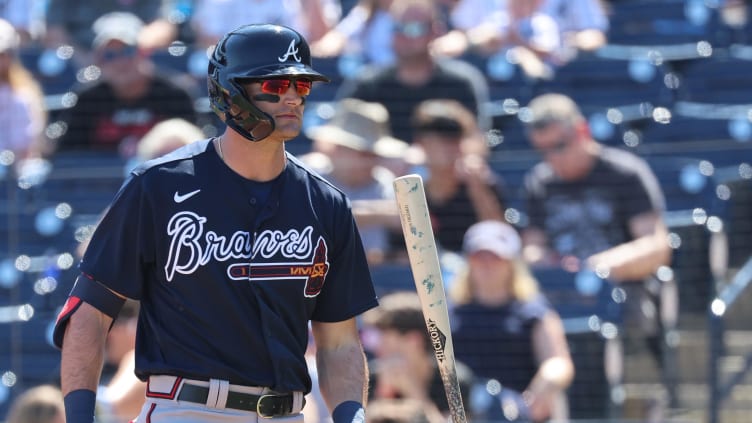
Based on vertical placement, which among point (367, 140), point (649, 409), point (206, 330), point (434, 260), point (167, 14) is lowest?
point (649, 409)

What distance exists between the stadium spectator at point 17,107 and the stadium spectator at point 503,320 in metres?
2.64

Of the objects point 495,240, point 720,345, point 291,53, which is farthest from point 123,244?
point 720,345

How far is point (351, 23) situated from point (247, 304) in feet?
16.5

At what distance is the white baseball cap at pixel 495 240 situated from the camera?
20.9ft

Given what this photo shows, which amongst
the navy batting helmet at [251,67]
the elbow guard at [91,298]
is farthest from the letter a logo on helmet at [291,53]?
the elbow guard at [91,298]

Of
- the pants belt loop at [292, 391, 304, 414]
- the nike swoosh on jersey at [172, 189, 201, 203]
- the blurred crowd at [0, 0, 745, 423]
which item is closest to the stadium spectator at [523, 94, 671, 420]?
the blurred crowd at [0, 0, 745, 423]

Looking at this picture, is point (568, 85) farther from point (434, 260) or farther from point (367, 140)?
point (434, 260)

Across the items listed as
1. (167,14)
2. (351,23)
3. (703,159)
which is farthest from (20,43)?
(703,159)

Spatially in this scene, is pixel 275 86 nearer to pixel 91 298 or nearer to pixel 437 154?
pixel 91 298

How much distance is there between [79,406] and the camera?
316cm

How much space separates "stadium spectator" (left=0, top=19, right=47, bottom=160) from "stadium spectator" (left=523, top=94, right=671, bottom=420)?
2.80 metres

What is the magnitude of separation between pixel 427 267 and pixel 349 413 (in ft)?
1.38

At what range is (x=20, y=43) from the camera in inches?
317

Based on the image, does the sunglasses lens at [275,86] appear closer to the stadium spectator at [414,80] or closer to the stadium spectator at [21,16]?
the stadium spectator at [414,80]
